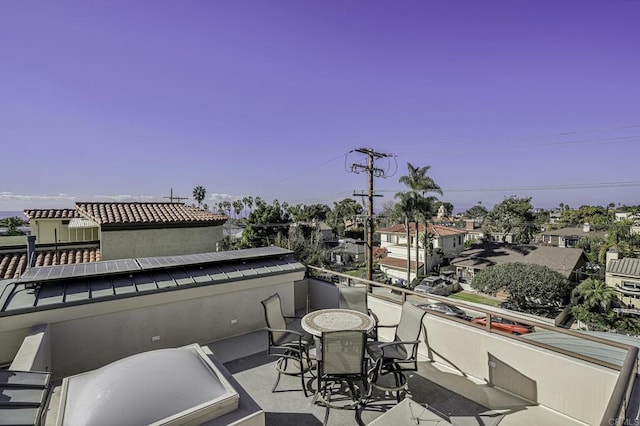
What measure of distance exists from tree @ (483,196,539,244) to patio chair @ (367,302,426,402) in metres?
52.4

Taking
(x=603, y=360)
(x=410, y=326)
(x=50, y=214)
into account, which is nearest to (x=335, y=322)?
(x=410, y=326)

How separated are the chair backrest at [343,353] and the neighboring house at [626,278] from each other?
30.4 m

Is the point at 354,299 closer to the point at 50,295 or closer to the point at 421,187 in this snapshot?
the point at 50,295

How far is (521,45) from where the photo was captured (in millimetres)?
12516

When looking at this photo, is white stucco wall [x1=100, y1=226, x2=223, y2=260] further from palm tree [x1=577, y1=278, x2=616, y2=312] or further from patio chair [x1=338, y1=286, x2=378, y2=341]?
palm tree [x1=577, y1=278, x2=616, y2=312]

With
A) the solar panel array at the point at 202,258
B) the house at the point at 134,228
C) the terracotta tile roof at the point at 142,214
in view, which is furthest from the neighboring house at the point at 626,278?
the terracotta tile roof at the point at 142,214

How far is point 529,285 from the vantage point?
941 inches

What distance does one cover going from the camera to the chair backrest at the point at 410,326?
4395 millimetres

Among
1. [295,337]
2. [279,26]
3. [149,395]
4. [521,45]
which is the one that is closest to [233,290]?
[295,337]

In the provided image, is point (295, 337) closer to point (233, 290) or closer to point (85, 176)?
point (233, 290)

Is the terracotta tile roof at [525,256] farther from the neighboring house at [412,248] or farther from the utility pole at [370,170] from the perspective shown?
the utility pole at [370,170]

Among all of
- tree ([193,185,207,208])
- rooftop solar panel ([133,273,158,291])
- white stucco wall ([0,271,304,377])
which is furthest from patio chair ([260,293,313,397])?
tree ([193,185,207,208])

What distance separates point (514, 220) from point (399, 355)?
184 feet

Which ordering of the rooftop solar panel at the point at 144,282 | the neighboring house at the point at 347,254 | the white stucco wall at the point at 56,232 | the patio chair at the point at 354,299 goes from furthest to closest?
the neighboring house at the point at 347,254 < the white stucco wall at the point at 56,232 < the patio chair at the point at 354,299 < the rooftop solar panel at the point at 144,282
